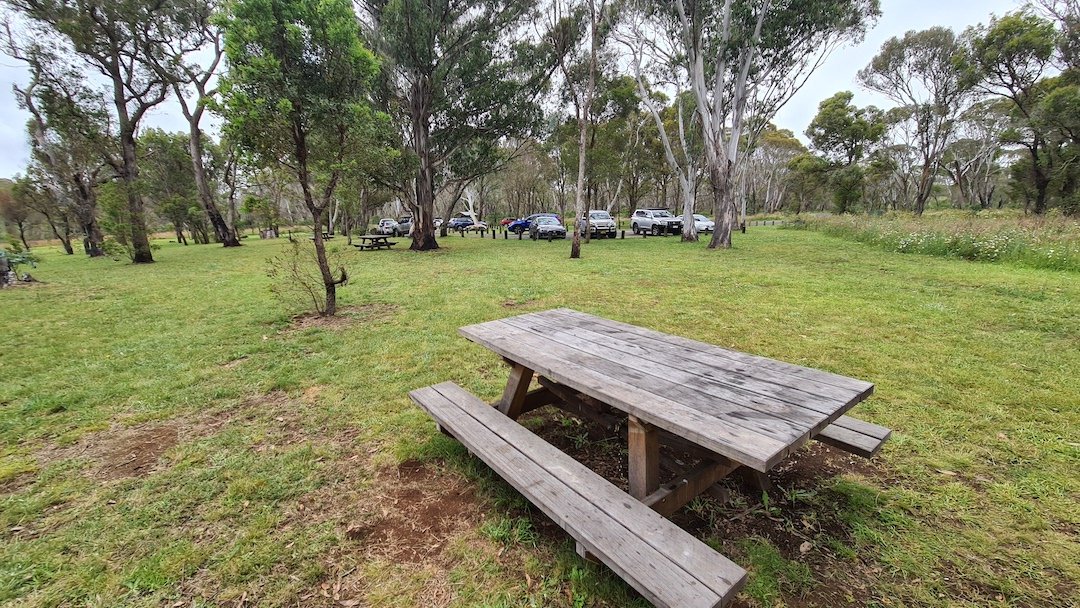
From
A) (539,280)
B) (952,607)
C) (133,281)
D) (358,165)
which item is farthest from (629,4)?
(952,607)

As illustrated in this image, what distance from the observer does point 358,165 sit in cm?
573

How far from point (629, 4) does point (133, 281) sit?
682 inches

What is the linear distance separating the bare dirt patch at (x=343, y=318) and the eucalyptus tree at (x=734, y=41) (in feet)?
42.6

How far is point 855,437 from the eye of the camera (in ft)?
6.84

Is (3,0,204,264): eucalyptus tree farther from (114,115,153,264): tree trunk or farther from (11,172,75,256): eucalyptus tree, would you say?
(11,172,75,256): eucalyptus tree

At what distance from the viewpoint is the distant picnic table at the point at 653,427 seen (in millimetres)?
1339

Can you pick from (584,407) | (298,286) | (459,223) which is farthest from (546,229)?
(584,407)

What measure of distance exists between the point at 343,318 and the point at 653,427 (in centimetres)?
515

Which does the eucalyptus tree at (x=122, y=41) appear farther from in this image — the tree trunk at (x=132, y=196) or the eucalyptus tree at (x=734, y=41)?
the eucalyptus tree at (x=734, y=41)


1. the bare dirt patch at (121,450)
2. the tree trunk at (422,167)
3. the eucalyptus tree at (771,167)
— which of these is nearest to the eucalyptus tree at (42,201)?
the tree trunk at (422,167)

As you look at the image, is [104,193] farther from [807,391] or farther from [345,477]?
[807,391]

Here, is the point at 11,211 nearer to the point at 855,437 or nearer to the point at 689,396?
the point at 689,396

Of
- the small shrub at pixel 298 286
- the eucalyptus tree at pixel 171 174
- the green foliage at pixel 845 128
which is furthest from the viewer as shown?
the green foliage at pixel 845 128

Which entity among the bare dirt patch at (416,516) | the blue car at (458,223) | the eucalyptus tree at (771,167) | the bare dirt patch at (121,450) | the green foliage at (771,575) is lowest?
the green foliage at (771,575)
